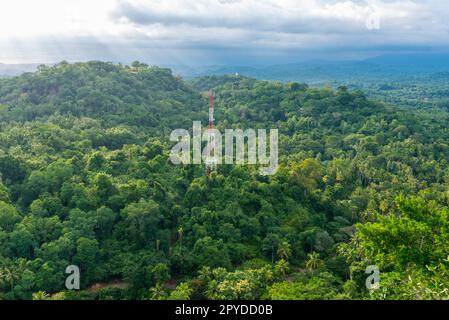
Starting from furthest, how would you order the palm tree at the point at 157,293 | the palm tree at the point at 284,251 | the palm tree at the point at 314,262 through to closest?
the palm tree at the point at 284,251 → the palm tree at the point at 314,262 → the palm tree at the point at 157,293

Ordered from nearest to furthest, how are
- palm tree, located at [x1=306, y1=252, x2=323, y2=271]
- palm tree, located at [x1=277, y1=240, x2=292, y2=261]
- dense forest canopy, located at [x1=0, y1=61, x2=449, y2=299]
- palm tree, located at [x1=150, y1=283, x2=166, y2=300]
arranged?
dense forest canopy, located at [x1=0, y1=61, x2=449, y2=299] → palm tree, located at [x1=150, y1=283, x2=166, y2=300] → palm tree, located at [x1=306, y1=252, x2=323, y2=271] → palm tree, located at [x1=277, y1=240, x2=292, y2=261]

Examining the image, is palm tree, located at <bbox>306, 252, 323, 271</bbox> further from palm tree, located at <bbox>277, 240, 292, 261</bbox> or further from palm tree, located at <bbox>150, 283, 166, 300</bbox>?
palm tree, located at <bbox>150, 283, 166, 300</bbox>

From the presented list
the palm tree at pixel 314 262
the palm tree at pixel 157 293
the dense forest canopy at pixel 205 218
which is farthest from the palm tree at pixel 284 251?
the palm tree at pixel 157 293

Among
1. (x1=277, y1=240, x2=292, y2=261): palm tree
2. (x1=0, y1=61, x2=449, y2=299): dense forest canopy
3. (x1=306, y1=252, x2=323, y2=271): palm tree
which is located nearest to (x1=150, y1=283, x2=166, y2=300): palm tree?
(x1=0, y1=61, x2=449, y2=299): dense forest canopy

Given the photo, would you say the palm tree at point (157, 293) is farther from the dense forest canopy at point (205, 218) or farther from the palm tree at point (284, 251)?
the palm tree at point (284, 251)

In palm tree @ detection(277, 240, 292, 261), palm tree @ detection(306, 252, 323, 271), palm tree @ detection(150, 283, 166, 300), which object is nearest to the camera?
palm tree @ detection(150, 283, 166, 300)

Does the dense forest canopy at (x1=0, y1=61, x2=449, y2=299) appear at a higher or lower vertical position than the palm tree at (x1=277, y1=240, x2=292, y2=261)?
higher

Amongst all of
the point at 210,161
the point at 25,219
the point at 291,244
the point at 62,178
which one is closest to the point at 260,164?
the point at 210,161

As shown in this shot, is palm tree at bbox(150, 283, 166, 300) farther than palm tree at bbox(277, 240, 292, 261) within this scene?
No
